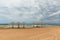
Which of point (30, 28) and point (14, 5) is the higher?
point (14, 5)

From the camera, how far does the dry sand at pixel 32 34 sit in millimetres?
868

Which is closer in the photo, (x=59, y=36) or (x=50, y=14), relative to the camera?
(x=59, y=36)

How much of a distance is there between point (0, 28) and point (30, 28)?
0.78ft

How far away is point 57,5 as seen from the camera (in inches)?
39.2

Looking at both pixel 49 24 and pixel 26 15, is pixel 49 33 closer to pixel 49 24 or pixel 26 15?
pixel 49 24

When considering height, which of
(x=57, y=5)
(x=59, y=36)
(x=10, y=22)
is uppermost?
(x=57, y=5)

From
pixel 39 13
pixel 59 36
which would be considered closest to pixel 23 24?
pixel 39 13

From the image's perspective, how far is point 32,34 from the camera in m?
0.90

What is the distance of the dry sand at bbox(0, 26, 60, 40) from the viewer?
87cm

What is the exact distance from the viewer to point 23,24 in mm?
948

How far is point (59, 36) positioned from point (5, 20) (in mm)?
452

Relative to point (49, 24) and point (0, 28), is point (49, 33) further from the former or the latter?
point (0, 28)

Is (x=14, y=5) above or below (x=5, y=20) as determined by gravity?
above

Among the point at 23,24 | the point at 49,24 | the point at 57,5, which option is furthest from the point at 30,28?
the point at 57,5
